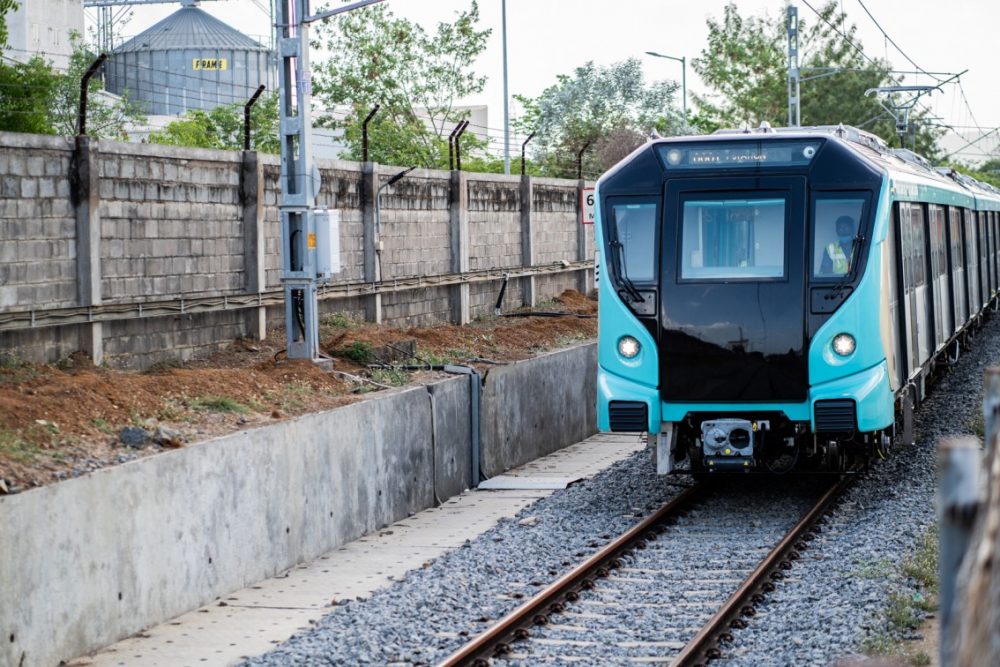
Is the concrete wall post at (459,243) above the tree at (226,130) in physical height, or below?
below

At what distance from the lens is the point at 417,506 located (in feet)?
53.1

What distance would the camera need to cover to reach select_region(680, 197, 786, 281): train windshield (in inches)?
550

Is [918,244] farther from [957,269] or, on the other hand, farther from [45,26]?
[45,26]

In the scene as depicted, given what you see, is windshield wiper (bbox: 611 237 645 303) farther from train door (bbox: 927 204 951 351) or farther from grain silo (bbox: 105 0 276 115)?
grain silo (bbox: 105 0 276 115)

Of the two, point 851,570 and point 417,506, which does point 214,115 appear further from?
point 851,570

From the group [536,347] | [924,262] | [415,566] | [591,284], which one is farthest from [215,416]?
[591,284]

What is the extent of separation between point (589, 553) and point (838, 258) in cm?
354

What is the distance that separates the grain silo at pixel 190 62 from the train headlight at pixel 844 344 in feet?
241

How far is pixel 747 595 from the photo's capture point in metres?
11.1

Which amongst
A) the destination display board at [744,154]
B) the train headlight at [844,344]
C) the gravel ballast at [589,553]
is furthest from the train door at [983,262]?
the train headlight at [844,344]

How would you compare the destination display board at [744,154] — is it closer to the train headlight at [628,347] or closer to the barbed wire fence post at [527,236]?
the train headlight at [628,347]

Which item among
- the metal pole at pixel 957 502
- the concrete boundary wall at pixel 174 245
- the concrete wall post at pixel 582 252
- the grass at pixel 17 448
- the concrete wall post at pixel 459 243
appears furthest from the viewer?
the concrete wall post at pixel 582 252

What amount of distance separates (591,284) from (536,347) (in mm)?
10722

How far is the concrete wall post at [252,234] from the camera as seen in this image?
18.9 metres
